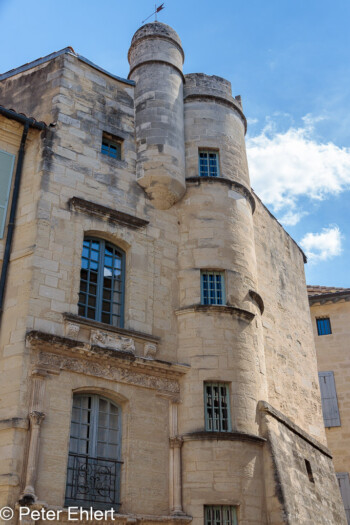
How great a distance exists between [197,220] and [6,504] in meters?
7.00

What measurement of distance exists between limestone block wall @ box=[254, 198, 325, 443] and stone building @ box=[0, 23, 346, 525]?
0.11 m

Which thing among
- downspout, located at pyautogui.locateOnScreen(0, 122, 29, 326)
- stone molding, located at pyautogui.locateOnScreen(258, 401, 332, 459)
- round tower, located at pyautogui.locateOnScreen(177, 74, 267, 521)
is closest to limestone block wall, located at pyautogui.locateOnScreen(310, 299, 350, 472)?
stone molding, located at pyautogui.locateOnScreen(258, 401, 332, 459)

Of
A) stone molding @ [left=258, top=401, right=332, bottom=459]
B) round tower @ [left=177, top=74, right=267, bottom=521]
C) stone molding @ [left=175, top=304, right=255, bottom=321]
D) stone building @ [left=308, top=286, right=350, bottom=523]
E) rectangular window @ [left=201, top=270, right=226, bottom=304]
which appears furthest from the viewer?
stone building @ [left=308, top=286, right=350, bottom=523]

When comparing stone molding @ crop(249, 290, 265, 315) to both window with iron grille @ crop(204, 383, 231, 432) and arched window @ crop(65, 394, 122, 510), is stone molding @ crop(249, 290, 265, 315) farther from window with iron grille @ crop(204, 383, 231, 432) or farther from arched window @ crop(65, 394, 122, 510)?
arched window @ crop(65, 394, 122, 510)

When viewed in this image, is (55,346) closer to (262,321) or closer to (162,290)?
(162,290)

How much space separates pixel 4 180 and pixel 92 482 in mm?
5696

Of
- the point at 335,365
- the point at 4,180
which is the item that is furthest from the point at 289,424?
the point at 335,365

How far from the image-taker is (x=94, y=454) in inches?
401

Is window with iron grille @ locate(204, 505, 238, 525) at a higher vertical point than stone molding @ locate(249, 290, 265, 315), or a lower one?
lower

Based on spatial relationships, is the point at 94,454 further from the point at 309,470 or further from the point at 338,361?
the point at 338,361

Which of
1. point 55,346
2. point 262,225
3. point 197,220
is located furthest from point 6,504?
point 262,225

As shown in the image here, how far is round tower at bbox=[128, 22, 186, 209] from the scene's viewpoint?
43.6 ft

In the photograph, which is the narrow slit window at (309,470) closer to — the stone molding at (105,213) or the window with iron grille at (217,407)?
the window with iron grille at (217,407)

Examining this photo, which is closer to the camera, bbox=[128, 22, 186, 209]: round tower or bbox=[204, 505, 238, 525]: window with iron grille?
bbox=[204, 505, 238, 525]: window with iron grille
